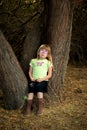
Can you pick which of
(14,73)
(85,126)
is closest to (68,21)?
(14,73)

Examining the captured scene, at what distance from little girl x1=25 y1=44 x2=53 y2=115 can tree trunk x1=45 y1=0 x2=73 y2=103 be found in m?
0.22

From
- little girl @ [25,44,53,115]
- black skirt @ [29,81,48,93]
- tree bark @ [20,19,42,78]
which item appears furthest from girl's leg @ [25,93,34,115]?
tree bark @ [20,19,42,78]

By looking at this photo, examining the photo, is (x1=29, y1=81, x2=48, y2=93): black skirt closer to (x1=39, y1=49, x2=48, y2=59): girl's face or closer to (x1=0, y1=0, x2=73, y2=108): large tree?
(x1=0, y1=0, x2=73, y2=108): large tree

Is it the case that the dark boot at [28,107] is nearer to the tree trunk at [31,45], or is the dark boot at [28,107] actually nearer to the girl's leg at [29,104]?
the girl's leg at [29,104]

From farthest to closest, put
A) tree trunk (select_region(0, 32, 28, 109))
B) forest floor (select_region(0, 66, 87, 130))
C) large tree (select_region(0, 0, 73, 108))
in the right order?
large tree (select_region(0, 0, 73, 108)) → tree trunk (select_region(0, 32, 28, 109)) → forest floor (select_region(0, 66, 87, 130))

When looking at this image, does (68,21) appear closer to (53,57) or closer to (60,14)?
(60,14)

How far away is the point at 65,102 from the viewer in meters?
6.14

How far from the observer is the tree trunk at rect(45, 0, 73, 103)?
224 inches

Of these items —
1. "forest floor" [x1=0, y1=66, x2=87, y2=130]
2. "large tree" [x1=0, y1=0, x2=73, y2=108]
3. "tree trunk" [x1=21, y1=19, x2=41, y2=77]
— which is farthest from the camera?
"tree trunk" [x1=21, y1=19, x2=41, y2=77]

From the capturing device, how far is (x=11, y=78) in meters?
5.55

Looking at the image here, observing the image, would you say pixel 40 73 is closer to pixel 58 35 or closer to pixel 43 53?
pixel 43 53

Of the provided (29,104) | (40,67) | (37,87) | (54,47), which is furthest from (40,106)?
(54,47)

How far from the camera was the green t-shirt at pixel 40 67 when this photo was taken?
562cm

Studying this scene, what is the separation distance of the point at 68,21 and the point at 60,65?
0.79m
